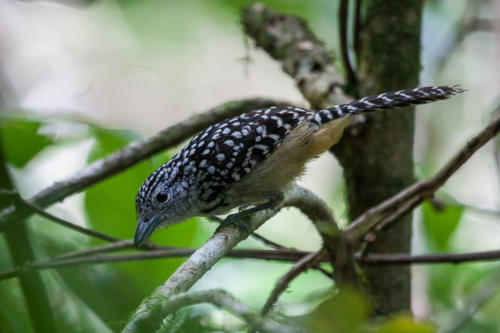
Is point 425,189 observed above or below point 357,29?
below

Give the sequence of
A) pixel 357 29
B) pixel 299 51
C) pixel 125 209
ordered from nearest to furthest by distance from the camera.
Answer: pixel 125 209 → pixel 357 29 → pixel 299 51

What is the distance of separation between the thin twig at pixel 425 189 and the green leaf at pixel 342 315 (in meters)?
1.85

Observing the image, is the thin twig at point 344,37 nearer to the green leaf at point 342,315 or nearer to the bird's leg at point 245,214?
the bird's leg at point 245,214

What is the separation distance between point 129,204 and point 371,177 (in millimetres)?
1529

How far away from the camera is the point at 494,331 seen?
231 centimetres

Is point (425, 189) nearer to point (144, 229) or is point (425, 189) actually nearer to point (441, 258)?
point (441, 258)

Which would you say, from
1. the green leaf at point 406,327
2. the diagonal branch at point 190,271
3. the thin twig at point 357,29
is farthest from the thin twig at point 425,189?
the green leaf at point 406,327

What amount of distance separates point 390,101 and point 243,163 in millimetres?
865

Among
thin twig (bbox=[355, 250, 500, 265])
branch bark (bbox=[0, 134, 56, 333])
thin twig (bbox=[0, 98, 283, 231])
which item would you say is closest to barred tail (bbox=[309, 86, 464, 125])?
thin twig (bbox=[0, 98, 283, 231])

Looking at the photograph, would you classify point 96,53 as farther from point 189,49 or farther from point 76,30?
point 189,49

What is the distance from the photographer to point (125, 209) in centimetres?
289

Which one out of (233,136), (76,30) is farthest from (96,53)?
(233,136)

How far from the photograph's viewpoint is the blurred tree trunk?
342cm

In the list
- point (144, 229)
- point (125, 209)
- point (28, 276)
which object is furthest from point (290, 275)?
point (28, 276)
